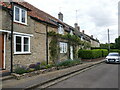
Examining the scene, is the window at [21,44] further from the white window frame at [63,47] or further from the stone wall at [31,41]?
the white window frame at [63,47]

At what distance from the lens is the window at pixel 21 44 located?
417 inches

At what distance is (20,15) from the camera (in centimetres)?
1096

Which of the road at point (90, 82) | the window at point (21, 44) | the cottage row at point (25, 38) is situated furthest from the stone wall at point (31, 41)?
the road at point (90, 82)

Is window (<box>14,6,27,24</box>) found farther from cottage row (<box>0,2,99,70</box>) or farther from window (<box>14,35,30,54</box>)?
window (<box>14,35,30,54</box>)

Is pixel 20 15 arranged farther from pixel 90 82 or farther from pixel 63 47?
pixel 63 47

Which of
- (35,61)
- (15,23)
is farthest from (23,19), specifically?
(35,61)

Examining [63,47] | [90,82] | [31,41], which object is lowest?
[90,82]

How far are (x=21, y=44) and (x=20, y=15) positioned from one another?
2287 mm

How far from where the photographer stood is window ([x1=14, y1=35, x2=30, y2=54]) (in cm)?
1059

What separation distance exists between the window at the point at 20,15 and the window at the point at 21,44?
130cm

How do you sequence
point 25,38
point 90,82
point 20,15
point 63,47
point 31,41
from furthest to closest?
point 63,47 → point 31,41 → point 25,38 → point 20,15 → point 90,82

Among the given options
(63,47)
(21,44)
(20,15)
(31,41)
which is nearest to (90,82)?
(21,44)

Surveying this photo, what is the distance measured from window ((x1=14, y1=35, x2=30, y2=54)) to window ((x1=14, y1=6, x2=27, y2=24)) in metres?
1.30

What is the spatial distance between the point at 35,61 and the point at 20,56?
7.26 feet
